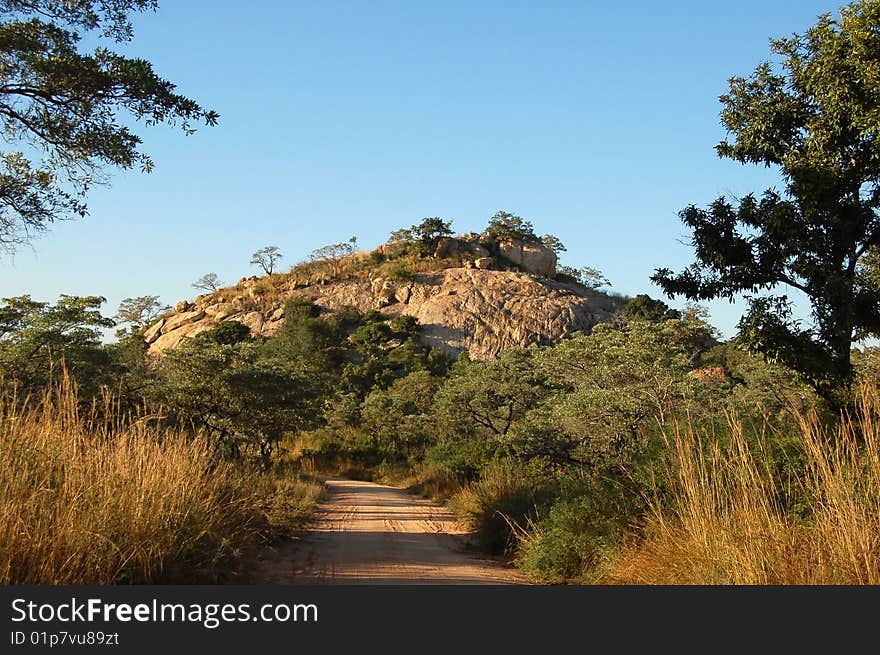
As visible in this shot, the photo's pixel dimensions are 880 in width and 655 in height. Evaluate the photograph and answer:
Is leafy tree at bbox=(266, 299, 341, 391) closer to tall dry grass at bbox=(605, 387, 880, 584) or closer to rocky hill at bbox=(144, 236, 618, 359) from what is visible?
rocky hill at bbox=(144, 236, 618, 359)

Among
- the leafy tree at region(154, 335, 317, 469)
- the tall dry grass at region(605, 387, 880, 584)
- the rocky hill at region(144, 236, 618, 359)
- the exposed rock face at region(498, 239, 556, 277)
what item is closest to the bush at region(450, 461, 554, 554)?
the tall dry grass at region(605, 387, 880, 584)

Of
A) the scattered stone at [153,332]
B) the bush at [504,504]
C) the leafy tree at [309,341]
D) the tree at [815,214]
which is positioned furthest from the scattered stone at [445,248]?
the tree at [815,214]

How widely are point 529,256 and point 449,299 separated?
596 inches

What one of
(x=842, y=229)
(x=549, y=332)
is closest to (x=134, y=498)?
(x=842, y=229)

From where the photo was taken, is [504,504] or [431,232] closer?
[504,504]

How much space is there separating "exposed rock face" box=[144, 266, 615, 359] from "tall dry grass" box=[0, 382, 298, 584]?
2083 inches

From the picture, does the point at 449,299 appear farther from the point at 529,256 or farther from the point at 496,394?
the point at 496,394

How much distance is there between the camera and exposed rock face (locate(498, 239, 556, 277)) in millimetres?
A: 75750

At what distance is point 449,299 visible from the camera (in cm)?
6481

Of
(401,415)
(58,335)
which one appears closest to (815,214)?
(58,335)

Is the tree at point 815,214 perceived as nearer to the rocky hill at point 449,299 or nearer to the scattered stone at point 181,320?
the rocky hill at point 449,299

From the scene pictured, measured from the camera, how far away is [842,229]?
8.14 metres

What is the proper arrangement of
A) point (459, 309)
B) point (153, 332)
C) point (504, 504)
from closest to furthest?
1. point (504, 504)
2. point (459, 309)
3. point (153, 332)

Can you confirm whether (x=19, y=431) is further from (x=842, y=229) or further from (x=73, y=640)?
(x=842, y=229)
